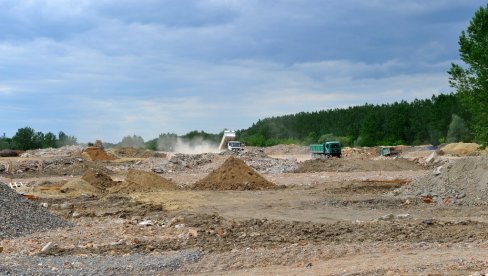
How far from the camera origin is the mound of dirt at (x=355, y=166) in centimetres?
4156

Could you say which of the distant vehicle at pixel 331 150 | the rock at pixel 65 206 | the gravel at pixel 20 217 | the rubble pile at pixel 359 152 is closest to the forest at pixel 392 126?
the rubble pile at pixel 359 152

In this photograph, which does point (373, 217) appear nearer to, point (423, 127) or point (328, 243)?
point (328, 243)

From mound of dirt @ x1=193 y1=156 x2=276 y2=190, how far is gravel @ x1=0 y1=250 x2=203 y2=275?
57.9 feet

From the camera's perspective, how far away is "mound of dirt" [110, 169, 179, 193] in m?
28.1

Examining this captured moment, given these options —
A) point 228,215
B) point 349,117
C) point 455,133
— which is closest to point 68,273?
point 228,215

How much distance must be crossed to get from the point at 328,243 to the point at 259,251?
163 centimetres

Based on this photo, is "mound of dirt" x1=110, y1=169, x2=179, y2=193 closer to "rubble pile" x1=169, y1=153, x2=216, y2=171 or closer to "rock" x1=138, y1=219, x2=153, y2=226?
"rock" x1=138, y1=219, x2=153, y2=226

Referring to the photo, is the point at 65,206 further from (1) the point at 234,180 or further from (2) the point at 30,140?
(2) the point at 30,140

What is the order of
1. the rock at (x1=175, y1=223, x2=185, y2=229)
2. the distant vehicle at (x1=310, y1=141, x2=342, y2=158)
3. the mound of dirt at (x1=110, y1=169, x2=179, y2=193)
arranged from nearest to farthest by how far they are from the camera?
the rock at (x1=175, y1=223, x2=185, y2=229) → the mound of dirt at (x1=110, y1=169, x2=179, y2=193) → the distant vehicle at (x1=310, y1=141, x2=342, y2=158)

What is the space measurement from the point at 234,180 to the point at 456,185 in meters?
11.3

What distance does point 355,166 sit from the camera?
42094 mm

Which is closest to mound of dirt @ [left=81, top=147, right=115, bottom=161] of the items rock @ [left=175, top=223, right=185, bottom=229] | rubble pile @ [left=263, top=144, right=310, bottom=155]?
rubble pile @ [left=263, top=144, right=310, bottom=155]

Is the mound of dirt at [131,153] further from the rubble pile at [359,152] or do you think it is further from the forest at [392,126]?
the forest at [392,126]

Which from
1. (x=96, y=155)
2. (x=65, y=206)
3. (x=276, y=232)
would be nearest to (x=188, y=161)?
(x=96, y=155)
